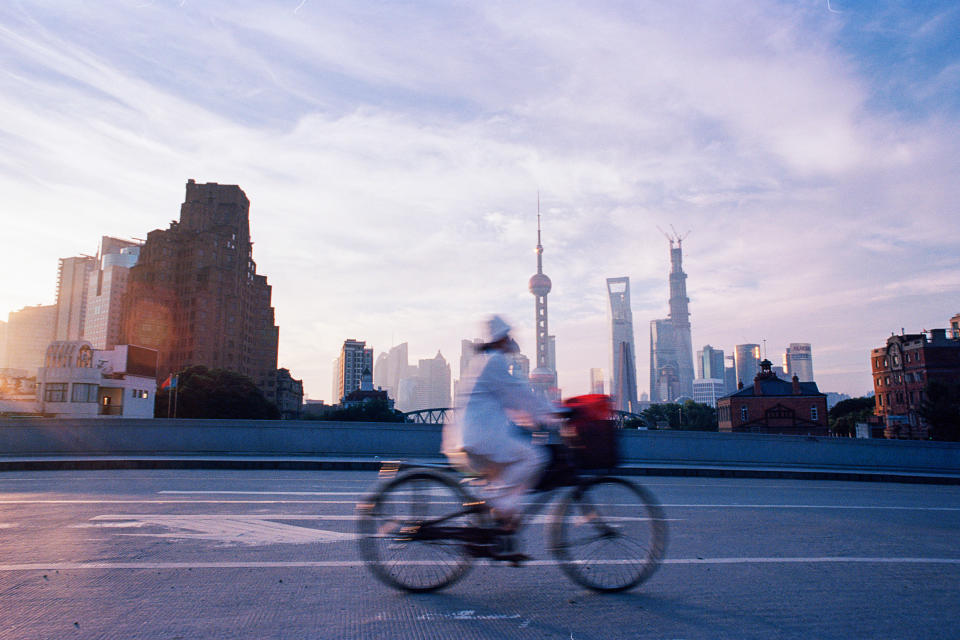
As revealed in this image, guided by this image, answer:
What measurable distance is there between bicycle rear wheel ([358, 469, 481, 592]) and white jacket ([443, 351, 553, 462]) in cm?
34

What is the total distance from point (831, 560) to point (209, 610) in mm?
5169

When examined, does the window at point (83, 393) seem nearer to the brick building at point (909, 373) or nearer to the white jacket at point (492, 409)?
the white jacket at point (492, 409)

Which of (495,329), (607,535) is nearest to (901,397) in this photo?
(607,535)

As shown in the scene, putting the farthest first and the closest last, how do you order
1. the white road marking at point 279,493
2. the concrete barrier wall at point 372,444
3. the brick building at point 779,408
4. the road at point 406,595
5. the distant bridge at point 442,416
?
1. the brick building at point 779,408
2. the concrete barrier wall at point 372,444
3. the white road marking at point 279,493
4. the distant bridge at point 442,416
5. the road at point 406,595

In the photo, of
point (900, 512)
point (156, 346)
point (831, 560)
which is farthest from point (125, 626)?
point (156, 346)

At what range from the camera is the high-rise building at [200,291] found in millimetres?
123938

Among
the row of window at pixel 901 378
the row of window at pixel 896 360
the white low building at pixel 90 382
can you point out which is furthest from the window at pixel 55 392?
the row of window at pixel 896 360

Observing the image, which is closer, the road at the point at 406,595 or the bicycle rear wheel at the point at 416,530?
the road at the point at 406,595

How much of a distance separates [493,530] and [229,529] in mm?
3561

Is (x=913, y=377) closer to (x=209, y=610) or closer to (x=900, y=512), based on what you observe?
(x=900, y=512)

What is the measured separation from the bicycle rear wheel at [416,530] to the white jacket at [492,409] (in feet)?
1.12

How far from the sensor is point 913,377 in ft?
293

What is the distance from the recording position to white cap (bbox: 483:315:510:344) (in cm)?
500

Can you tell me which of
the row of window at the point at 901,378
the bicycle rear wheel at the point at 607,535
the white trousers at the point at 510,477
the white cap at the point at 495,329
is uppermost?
the row of window at the point at 901,378
